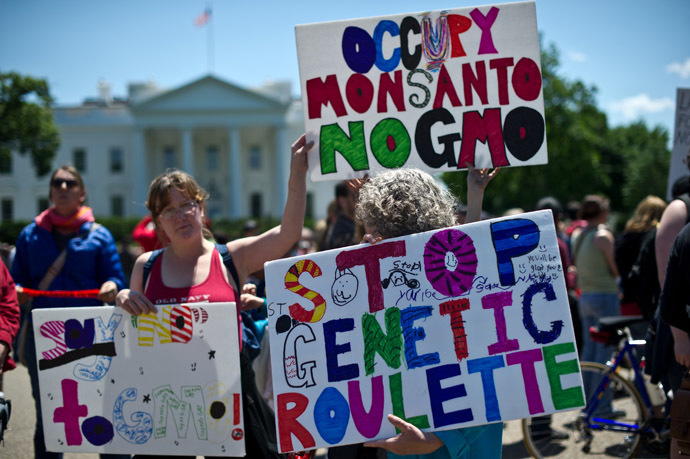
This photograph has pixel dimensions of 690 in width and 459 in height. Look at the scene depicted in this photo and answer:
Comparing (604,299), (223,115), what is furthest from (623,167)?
(604,299)

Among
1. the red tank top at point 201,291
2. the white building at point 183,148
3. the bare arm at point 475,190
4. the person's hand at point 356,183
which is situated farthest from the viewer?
the white building at point 183,148

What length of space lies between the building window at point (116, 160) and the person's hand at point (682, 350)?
205 feet

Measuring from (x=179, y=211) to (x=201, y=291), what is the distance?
1.26 ft

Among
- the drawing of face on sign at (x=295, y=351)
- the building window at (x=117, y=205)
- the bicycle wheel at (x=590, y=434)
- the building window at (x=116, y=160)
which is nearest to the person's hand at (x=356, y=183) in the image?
the drawing of face on sign at (x=295, y=351)

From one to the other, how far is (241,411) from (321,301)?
2.39 feet

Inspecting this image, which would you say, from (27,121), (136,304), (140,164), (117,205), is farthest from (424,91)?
(117,205)

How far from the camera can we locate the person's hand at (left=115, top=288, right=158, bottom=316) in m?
2.71

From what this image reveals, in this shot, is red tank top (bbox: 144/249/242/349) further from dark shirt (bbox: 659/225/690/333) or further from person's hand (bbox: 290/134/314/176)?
dark shirt (bbox: 659/225/690/333)

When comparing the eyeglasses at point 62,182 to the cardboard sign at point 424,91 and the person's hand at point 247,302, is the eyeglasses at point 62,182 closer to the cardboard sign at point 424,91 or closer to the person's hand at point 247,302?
the person's hand at point 247,302

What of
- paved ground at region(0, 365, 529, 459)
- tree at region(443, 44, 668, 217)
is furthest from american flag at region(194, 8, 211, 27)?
paved ground at region(0, 365, 529, 459)

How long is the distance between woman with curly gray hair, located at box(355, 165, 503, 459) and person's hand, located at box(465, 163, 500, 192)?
43 centimetres

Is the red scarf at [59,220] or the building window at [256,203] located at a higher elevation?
the building window at [256,203]

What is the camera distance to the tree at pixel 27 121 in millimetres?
33438

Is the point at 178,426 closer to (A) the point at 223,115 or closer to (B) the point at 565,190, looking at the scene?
(B) the point at 565,190
